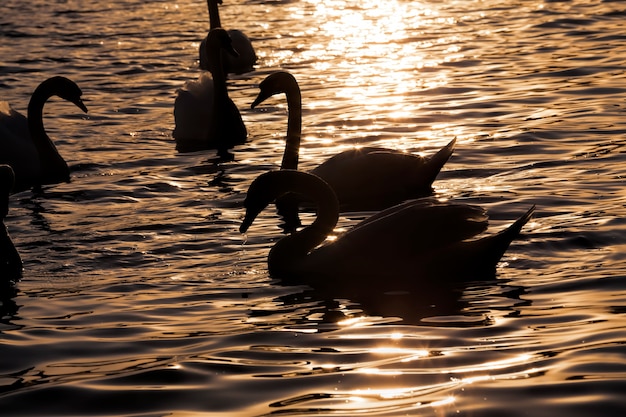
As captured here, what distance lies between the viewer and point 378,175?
39.3ft

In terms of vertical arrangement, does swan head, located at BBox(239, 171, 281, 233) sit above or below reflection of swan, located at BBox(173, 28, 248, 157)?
above

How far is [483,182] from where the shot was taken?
12.2 metres

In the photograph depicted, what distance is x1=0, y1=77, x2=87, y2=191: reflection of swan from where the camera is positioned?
14.3 meters

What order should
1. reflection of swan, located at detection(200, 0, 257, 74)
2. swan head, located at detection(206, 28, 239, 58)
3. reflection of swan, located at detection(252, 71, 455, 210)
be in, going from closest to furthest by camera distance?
reflection of swan, located at detection(252, 71, 455, 210) < swan head, located at detection(206, 28, 239, 58) < reflection of swan, located at detection(200, 0, 257, 74)

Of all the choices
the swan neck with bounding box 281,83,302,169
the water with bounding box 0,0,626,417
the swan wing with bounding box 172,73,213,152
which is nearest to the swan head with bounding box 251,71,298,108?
the swan neck with bounding box 281,83,302,169

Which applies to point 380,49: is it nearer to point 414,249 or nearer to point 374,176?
point 374,176

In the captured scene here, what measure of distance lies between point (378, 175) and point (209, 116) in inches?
171

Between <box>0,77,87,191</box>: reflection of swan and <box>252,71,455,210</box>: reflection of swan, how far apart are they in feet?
11.7

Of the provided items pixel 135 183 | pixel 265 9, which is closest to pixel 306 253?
pixel 135 183

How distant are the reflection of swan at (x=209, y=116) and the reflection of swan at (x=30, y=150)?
5.12 feet

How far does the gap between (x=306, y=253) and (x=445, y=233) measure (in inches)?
44.1

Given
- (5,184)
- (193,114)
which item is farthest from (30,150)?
(5,184)

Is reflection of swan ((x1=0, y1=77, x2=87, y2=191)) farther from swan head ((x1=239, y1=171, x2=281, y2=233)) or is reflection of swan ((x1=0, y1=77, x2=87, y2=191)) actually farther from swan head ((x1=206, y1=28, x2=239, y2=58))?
swan head ((x1=239, y1=171, x2=281, y2=233))

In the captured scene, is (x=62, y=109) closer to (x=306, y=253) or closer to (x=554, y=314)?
(x=306, y=253)
